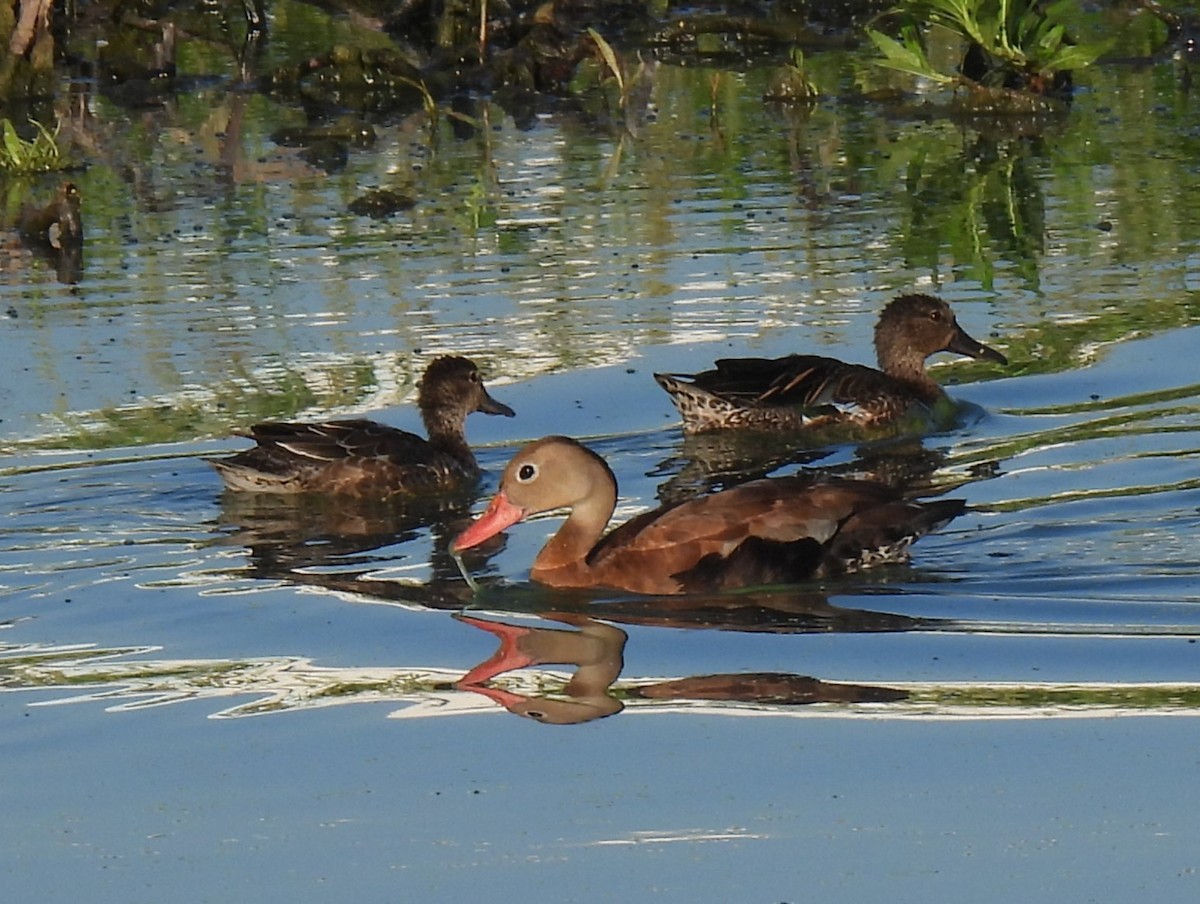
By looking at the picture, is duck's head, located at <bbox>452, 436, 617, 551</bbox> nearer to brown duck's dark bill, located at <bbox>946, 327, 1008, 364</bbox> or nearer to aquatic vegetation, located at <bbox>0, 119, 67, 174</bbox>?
brown duck's dark bill, located at <bbox>946, 327, 1008, 364</bbox>

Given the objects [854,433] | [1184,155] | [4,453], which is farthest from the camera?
Answer: [1184,155]

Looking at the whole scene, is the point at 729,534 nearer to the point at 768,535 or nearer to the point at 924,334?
the point at 768,535

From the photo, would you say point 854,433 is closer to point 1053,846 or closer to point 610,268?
point 610,268

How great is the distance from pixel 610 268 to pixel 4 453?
4509mm

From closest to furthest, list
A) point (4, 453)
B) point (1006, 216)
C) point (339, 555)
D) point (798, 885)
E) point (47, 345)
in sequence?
point (798, 885)
point (339, 555)
point (4, 453)
point (47, 345)
point (1006, 216)

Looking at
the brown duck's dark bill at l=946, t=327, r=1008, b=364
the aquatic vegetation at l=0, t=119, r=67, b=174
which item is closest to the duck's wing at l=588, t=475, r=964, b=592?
the brown duck's dark bill at l=946, t=327, r=1008, b=364

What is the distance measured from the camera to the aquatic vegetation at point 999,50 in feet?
62.6

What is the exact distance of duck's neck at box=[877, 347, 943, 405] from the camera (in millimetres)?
12586

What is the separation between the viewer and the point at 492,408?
1169cm

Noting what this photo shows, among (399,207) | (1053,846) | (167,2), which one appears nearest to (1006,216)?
(399,207)

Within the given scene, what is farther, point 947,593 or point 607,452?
point 607,452

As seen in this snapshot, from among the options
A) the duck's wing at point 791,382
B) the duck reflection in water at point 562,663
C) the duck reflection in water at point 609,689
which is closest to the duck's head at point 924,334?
the duck's wing at point 791,382

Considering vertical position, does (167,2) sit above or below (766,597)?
above

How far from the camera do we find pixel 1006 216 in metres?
16.1
